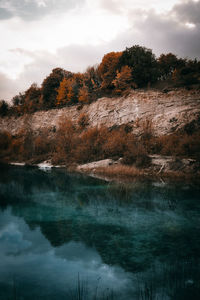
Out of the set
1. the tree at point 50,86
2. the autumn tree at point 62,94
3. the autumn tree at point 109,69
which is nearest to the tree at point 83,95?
the autumn tree at point 109,69

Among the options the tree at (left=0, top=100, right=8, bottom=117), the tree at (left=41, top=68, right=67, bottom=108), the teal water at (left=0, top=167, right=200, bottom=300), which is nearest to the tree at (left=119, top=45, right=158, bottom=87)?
the tree at (left=41, top=68, right=67, bottom=108)

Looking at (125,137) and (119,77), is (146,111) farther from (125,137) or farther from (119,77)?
(119,77)

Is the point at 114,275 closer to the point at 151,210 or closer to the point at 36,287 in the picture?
the point at 36,287

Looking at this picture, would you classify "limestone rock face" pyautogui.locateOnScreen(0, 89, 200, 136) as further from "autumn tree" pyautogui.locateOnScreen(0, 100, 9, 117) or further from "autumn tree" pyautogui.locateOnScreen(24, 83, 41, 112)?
"autumn tree" pyautogui.locateOnScreen(0, 100, 9, 117)

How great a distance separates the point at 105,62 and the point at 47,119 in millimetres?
15643

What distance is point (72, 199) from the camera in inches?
483

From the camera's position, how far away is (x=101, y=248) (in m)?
6.30

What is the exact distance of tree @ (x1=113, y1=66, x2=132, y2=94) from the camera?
3206cm

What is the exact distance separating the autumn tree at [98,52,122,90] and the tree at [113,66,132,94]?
1.57 meters

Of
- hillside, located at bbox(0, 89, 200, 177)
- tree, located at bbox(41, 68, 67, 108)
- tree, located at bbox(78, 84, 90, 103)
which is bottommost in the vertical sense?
hillside, located at bbox(0, 89, 200, 177)

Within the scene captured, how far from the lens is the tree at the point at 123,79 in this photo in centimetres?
3206

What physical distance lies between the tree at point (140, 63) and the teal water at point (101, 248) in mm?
24193

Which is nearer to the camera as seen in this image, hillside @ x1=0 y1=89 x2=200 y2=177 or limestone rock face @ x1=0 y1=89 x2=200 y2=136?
hillside @ x1=0 y1=89 x2=200 y2=177

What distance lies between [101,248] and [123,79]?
98.9 feet
